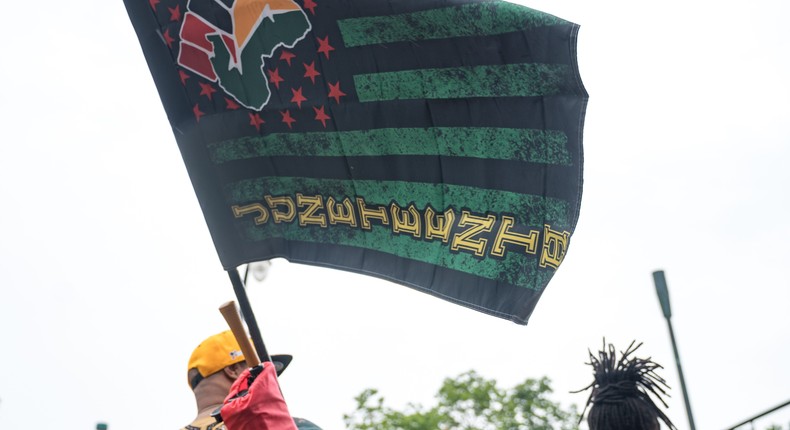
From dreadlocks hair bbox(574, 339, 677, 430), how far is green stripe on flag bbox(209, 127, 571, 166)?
1.40 meters

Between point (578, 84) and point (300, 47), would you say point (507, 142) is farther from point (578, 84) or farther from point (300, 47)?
point (300, 47)

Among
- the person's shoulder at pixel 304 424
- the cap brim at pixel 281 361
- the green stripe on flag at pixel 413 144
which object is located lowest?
the person's shoulder at pixel 304 424

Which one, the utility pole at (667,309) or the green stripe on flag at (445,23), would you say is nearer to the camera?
the green stripe on flag at (445,23)

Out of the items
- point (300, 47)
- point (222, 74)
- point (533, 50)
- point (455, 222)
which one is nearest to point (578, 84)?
point (533, 50)

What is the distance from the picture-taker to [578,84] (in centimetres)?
470

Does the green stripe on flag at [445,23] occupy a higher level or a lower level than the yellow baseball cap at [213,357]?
higher

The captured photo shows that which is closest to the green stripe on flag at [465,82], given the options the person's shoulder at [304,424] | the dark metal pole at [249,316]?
the dark metal pole at [249,316]

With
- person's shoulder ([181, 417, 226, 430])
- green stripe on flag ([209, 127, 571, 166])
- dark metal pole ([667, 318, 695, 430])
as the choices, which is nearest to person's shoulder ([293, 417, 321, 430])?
person's shoulder ([181, 417, 226, 430])

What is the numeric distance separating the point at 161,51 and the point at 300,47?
67cm

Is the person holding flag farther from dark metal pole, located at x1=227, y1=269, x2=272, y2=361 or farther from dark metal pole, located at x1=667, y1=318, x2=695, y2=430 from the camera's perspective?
dark metal pole, located at x1=667, y1=318, x2=695, y2=430

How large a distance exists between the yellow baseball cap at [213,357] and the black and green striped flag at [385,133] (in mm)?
919

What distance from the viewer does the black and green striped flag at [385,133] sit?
4816mm

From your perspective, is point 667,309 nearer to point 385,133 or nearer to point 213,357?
point 213,357

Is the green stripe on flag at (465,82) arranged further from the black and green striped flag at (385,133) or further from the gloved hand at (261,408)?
the gloved hand at (261,408)
